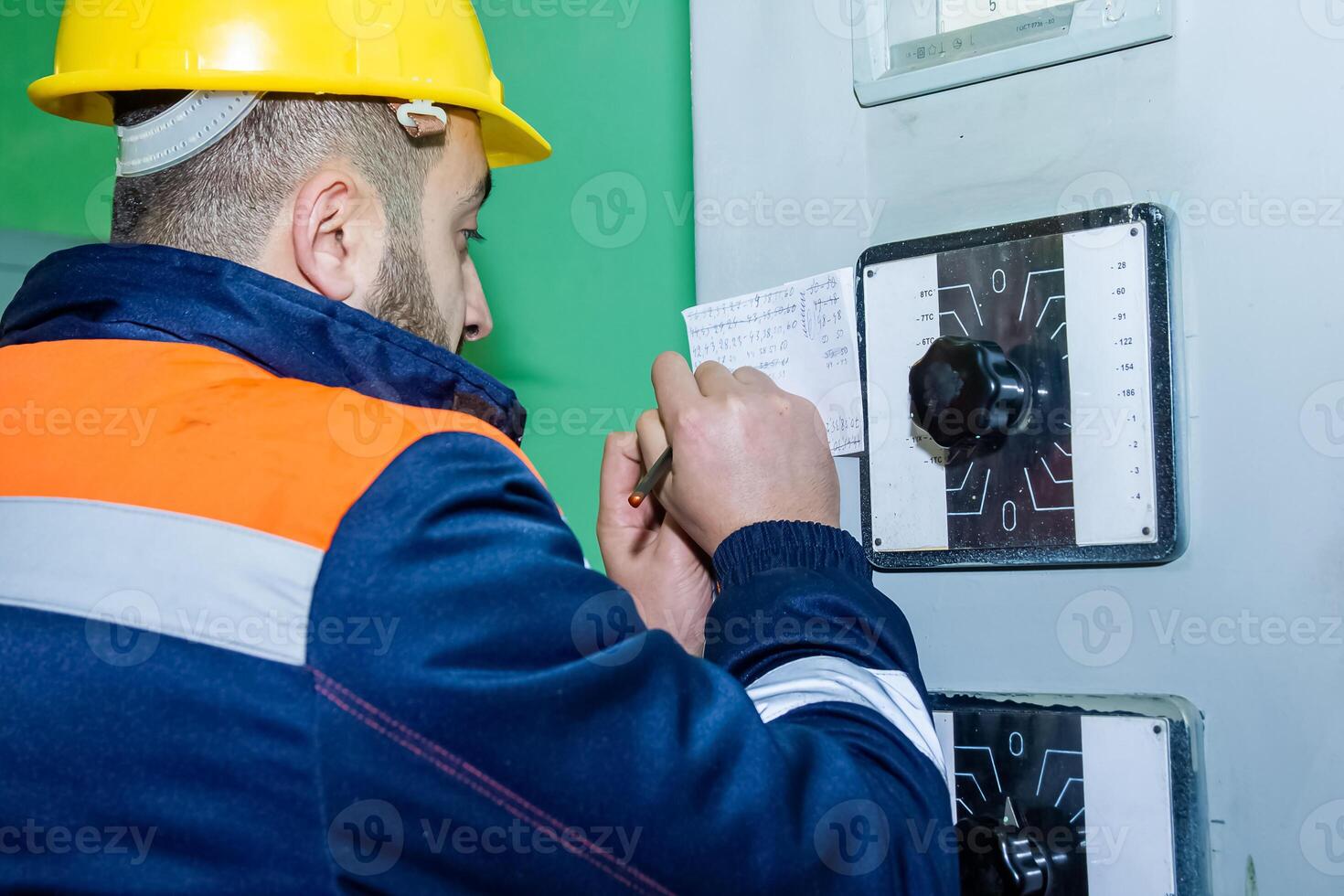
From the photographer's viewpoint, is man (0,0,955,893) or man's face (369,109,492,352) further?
man's face (369,109,492,352)

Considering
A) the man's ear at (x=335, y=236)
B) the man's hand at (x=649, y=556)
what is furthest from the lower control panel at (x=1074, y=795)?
the man's ear at (x=335, y=236)

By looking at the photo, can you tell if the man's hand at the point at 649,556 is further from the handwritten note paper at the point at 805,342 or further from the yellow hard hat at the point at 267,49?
the yellow hard hat at the point at 267,49

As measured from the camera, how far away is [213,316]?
2.40ft

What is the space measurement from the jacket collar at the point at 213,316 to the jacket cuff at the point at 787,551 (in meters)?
0.25

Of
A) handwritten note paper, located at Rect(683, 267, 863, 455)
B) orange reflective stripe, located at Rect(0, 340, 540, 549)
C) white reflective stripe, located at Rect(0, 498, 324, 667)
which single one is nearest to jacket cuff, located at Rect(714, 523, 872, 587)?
handwritten note paper, located at Rect(683, 267, 863, 455)

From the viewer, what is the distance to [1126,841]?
0.78 metres

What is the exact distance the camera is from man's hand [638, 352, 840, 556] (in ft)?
2.83

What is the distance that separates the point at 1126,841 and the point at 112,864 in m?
0.60

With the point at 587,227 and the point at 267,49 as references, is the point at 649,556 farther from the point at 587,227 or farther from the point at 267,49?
the point at 267,49

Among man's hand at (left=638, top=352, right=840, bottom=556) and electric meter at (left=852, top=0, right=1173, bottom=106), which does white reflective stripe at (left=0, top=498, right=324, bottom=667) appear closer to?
man's hand at (left=638, top=352, right=840, bottom=556)

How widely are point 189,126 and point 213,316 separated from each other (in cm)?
22

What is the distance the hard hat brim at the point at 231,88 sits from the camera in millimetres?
857

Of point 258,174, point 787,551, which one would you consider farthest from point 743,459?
point 258,174

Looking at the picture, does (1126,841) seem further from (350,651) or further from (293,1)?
(293,1)
